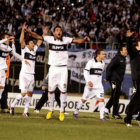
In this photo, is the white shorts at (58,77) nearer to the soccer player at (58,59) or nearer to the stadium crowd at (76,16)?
the soccer player at (58,59)

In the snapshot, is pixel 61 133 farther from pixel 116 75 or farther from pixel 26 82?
pixel 116 75

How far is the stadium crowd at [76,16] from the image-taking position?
84.1ft

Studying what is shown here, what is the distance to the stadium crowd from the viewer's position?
1009 inches

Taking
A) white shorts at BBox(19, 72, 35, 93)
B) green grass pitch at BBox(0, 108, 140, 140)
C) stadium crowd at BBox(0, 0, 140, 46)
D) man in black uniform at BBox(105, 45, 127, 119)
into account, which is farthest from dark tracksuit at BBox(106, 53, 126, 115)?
stadium crowd at BBox(0, 0, 140, 46)

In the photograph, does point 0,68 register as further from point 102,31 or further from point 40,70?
point 102,31

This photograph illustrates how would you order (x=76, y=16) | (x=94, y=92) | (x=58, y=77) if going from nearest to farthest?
(x=58, y=77), (x=94, y=92), (x=76, y=16)

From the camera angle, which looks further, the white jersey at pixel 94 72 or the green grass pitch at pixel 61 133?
the white jersey at pixel 94 72

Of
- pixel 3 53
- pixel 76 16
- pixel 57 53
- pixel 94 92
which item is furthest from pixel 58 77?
pixel 76 16

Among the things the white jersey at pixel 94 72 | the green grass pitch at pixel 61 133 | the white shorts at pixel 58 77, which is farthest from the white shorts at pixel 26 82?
the green grass pitch at pixel 61 133

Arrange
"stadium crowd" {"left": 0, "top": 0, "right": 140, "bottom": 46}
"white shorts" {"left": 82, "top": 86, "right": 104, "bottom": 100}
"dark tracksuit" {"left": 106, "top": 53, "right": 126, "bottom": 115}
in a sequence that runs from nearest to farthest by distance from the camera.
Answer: "white shorts" {"left": 82, "top": 86, "right": 104, "bottom": 100}, "dark tracksuit" {"left": 106, "top": 53, "right": 126, "bottom": 115}, "stadium crowd" {"left": 0, "top": 0, "right": 140, "bottom": 46}

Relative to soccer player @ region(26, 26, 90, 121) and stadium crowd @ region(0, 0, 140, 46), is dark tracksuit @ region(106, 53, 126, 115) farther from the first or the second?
stadium crowd @ region(0, 0, 140, 46)

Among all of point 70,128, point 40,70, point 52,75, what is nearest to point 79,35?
point 40,70

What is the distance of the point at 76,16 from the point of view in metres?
27.5

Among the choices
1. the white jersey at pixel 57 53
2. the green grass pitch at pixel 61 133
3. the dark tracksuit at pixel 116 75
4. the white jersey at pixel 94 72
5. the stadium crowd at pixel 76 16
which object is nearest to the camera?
the green grass pitch at pixel 61 133
